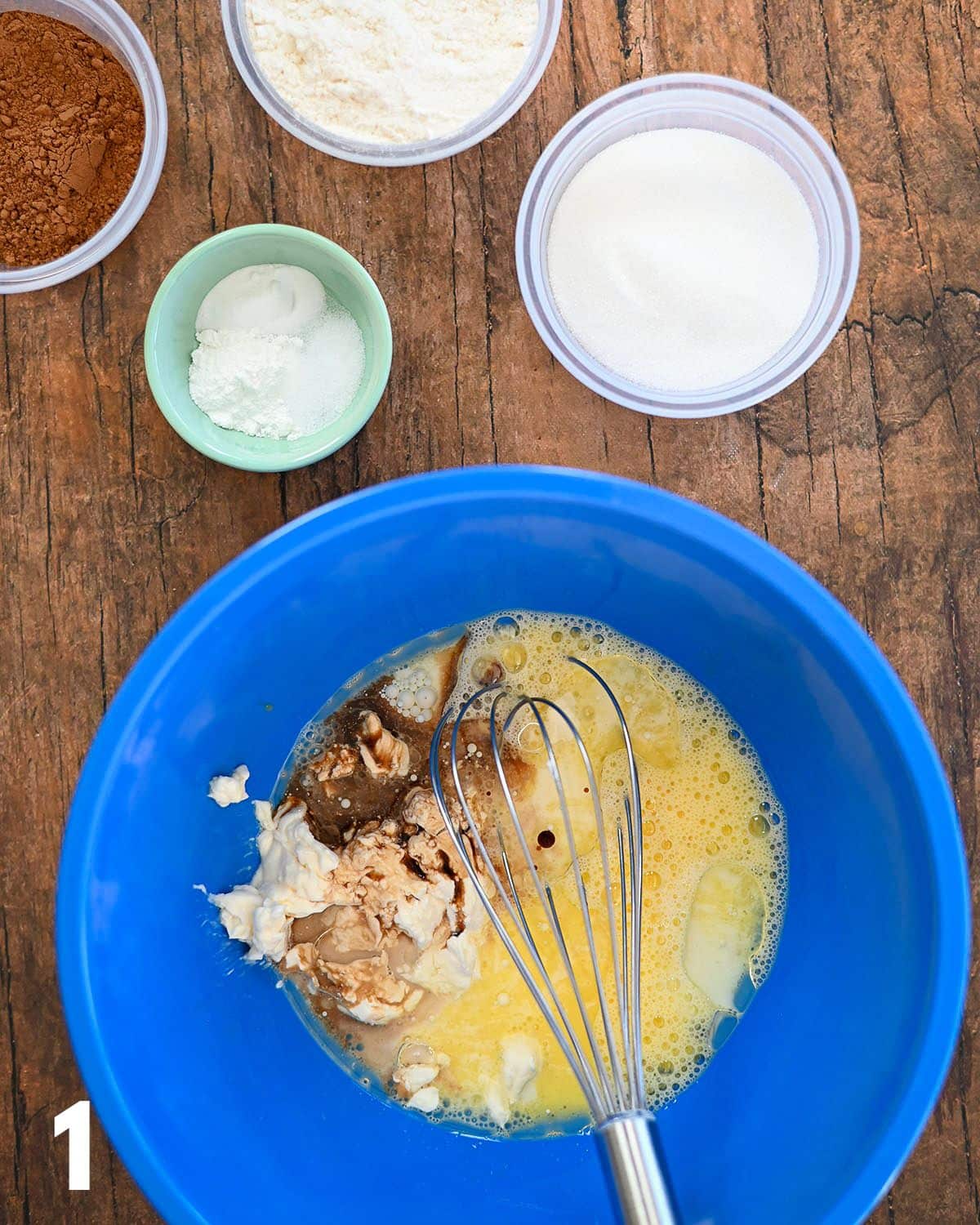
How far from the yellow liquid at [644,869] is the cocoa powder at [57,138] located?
523 mm

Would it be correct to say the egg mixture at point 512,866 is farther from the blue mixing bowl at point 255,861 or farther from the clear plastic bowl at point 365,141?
the clear plastic bowl at point 365,141

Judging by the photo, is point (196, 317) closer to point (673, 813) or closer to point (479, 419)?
point (479, 419)

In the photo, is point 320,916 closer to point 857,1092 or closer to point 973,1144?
point 857,1092

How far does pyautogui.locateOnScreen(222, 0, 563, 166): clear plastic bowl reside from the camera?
91 centimetres

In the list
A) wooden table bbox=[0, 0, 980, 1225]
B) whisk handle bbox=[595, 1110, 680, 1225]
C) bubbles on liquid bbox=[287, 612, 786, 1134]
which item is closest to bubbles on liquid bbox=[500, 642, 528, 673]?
bubbles on liquid bbox=[287, 612, 786, 1134]

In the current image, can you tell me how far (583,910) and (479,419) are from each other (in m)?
0.46

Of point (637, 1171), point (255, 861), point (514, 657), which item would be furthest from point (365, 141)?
point (637, 1171)

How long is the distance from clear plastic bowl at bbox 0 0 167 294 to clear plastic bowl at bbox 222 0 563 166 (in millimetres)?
82

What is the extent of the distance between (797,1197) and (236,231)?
0.92m

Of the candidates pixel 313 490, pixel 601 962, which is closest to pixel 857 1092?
pixel 601 962

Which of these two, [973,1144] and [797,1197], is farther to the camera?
[973,1144]

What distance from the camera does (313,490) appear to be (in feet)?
3.11

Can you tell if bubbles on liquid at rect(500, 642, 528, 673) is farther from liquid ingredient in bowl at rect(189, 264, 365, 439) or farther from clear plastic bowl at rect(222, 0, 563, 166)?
clear plastic bowl at rect(222, 0, 563, 166)

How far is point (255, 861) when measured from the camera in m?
0.95
